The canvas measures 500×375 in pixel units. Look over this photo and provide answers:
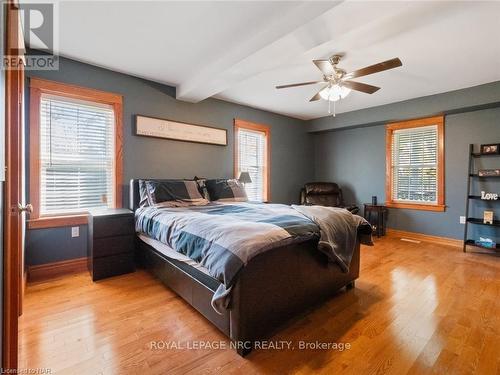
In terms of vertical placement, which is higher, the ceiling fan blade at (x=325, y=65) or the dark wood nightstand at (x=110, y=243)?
the ceiling fan blade at (x=325, y=65)

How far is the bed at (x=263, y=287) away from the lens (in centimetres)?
155

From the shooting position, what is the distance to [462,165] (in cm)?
401

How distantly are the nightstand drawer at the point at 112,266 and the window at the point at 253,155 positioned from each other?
2.33 metres

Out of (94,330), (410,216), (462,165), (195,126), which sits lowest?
(94,330)

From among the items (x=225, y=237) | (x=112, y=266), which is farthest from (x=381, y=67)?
(x=112, y=266)

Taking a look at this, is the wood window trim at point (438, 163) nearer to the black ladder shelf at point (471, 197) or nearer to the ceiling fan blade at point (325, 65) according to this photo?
the black ladder shelf at point (471, 197)

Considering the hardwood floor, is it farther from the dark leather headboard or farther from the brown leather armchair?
the brown leather armchair

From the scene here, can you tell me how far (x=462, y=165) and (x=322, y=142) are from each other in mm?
2704

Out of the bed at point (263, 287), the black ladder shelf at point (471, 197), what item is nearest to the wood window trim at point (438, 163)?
the black ladder shelf at point (471, 197)

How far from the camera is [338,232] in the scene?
2.17m

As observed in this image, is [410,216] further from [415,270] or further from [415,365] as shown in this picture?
[415,365]

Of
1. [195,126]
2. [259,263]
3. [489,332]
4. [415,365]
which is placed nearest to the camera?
[415,365]

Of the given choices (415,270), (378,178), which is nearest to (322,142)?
(378,178)

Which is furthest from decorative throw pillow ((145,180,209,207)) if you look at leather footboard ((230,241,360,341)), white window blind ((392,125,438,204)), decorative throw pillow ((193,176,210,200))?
white window blind ((392,125,438,204))
